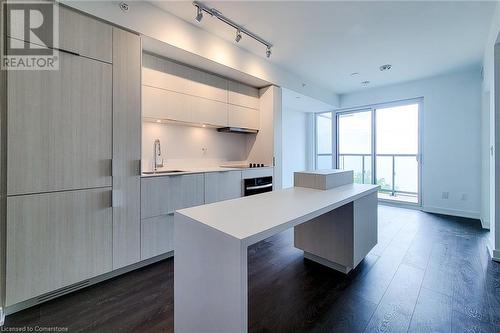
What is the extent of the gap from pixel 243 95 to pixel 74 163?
2.51 m

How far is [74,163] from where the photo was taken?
6.06 feet

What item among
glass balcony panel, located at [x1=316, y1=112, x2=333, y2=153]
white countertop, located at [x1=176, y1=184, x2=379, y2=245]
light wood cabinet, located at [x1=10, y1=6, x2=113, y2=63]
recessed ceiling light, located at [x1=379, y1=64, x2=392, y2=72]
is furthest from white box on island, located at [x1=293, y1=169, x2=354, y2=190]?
glass balcony panel, located at [x1=316, y1=112, x2=333, y2=153]

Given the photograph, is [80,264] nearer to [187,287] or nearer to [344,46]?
[187,287]

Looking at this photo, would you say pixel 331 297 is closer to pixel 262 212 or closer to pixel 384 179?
pixel 262 212

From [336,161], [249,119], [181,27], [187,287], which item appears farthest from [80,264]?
[336,161]

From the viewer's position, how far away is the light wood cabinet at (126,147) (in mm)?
2070

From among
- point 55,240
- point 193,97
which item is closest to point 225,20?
point 193,97

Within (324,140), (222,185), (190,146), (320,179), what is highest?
(324,140)

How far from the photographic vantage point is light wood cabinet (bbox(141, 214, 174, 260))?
7.46ft

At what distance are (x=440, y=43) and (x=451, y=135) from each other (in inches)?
78.6

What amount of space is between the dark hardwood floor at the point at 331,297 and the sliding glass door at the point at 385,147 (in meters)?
2.54

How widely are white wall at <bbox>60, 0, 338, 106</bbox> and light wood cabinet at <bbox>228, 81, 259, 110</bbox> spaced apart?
0.34 meters

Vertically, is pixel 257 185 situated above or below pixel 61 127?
below

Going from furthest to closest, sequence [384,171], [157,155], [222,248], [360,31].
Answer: [384,171]
[157,155]
[360,31]
[222,248]
